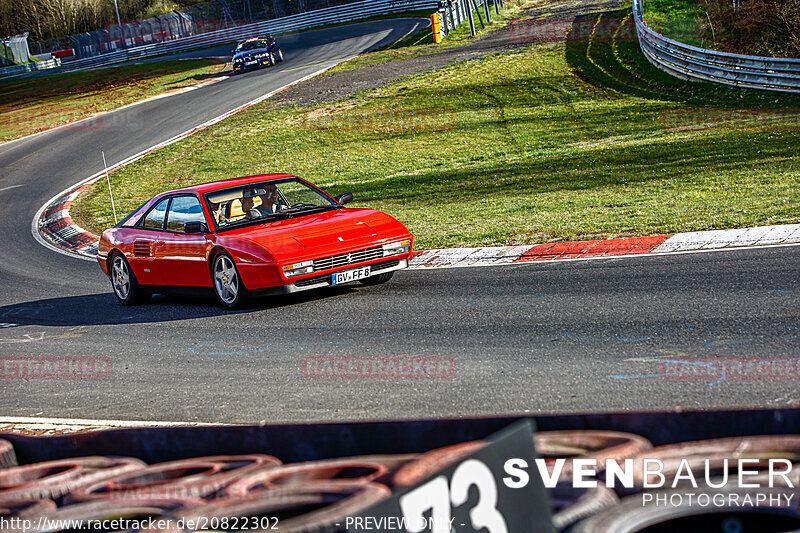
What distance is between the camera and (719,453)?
2.97m

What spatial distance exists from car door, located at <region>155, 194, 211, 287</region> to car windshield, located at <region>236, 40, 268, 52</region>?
33295mm

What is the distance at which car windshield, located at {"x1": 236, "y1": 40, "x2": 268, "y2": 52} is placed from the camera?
42.2 m

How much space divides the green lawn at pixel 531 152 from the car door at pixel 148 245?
3.60 m

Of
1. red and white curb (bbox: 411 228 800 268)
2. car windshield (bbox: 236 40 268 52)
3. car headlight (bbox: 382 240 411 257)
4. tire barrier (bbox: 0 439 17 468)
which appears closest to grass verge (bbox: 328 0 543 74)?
car windshield (bbox: 236 40 268 52)

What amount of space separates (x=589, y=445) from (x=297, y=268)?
6.06 metres

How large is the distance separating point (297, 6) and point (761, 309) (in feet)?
184

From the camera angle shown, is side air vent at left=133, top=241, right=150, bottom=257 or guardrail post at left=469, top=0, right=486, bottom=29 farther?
guardrail post at left=469, top=0, right=486, bottom=29

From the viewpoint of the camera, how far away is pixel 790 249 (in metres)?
8.77

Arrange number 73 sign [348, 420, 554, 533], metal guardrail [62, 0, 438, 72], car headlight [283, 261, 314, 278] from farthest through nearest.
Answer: metal guardrail [62, 0, 438, 72] < car headlight [283, 261, 314, 278] < number 73 sign [348, 420, 554, 533]

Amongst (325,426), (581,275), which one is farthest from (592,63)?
(325,426)

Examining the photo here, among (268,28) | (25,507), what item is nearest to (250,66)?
(268,28)

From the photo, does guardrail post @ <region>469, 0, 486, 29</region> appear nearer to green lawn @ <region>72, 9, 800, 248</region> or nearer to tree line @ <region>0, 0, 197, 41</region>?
green lawn @ <region>72, 9, 800, 248</region>

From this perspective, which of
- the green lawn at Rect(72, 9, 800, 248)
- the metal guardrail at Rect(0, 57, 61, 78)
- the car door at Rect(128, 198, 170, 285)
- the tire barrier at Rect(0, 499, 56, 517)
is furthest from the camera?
the metal guardrail at Rect(0, 57, 61, 78)

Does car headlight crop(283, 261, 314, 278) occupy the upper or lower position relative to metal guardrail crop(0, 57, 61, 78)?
lower
